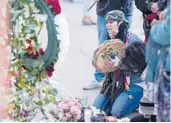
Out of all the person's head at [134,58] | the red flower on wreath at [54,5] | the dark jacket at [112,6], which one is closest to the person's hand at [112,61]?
the person's head at [134,58]

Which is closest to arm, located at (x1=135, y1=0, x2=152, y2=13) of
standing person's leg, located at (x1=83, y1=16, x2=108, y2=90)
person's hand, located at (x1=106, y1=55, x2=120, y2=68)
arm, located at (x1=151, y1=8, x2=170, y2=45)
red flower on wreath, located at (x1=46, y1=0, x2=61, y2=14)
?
standing person's leg, located at (x1=83, y1=16, x2=108, y2=90)

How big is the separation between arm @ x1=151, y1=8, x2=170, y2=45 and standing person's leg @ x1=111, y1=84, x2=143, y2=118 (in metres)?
1.12

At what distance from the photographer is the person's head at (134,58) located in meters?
3.71

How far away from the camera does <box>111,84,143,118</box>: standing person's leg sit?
159 inches

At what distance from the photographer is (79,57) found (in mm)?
6332

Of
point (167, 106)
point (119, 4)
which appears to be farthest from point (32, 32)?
point (119, 4)

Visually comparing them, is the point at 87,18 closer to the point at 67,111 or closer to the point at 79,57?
the point at 79,57

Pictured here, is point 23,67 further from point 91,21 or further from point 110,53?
point 91,21

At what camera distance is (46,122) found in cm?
319

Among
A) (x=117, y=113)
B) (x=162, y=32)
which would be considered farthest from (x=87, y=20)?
(x=162, y=32)

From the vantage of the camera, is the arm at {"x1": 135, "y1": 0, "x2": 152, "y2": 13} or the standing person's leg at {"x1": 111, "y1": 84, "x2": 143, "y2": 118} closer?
the standing person's leg at {"x1": 111, "y1": 84, "x2": 143, "y2": 118}

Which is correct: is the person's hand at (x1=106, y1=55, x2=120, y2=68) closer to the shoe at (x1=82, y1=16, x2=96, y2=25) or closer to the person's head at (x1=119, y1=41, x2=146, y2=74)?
the person's head at (x1=119, y1=41, x2=146, y2=74)

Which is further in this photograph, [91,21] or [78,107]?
[91,21]

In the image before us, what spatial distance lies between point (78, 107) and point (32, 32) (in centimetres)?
68
